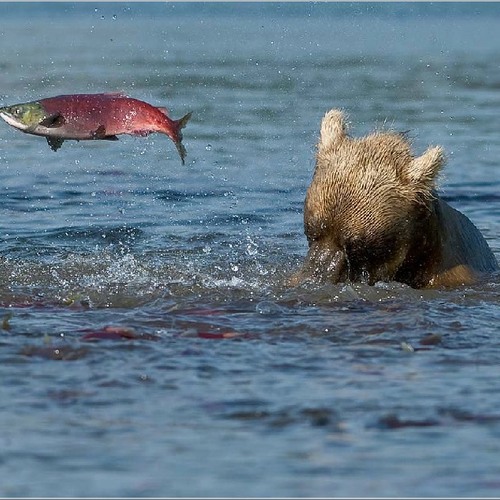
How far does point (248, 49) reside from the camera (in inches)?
1532

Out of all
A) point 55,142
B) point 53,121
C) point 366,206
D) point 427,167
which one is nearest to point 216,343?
point 366,206

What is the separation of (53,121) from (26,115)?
172 millimetres

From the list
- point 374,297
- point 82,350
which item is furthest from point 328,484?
point 374,297

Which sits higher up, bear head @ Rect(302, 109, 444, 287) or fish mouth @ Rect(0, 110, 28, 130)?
fish mouth @ Rect(0, 110, 28, 130)

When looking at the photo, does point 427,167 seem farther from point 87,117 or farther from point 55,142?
point 55,142

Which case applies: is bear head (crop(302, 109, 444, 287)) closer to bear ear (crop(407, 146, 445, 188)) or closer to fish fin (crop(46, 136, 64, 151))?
bear ear (crop(407, 146, 445, 188))

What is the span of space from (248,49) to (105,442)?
33495mm

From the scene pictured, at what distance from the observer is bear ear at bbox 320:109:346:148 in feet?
29.6

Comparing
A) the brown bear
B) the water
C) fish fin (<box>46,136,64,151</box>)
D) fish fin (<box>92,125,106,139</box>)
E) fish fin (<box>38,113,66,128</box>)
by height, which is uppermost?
fish fin (<box>38,113,66,128</box>)

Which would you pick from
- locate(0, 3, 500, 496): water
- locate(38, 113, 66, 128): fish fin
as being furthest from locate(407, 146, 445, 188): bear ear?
locate(38, 113, 66, 128): fish fin

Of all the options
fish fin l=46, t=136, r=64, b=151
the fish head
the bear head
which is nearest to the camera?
the bear head

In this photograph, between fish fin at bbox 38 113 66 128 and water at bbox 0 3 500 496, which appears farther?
fish fin at bbox 38 113 66 128

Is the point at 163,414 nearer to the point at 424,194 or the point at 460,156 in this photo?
the point at 424,194

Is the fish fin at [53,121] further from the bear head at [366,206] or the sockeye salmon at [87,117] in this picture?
the bear head at [366,206]
